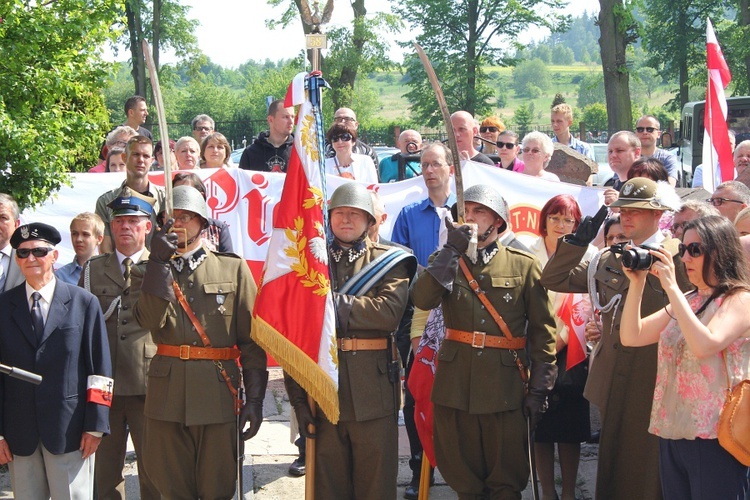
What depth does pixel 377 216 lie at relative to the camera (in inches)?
238

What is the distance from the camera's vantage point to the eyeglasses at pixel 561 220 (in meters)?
6.06

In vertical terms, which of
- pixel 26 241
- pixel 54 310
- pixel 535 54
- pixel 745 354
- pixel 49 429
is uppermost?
pixel 535 54

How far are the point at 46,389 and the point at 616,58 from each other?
55.1ft

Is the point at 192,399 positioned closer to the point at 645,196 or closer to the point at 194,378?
the point at 194,378

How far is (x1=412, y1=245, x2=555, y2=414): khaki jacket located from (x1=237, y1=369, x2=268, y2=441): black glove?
0.99 m

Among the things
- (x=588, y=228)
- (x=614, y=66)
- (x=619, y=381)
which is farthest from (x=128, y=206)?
(x=614, y=66)

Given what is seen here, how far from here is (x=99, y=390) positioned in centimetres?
513

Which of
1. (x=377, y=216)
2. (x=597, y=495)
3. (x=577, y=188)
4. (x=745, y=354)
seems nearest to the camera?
(x=745, y=354)

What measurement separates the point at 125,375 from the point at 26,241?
110cm

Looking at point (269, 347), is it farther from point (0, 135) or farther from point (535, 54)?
point (535, 54)

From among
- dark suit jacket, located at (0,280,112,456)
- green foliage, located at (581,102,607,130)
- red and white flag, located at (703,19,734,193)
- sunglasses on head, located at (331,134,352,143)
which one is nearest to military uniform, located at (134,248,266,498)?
dark suit jacket, located at (0,280,112,456)

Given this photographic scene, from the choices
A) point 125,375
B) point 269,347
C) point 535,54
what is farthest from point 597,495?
point 535,54

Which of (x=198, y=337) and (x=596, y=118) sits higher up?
(x=596, y=118)

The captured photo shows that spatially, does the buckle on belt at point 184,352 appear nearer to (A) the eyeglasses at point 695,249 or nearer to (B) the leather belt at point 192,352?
(B) the leather belt at point 192,352
